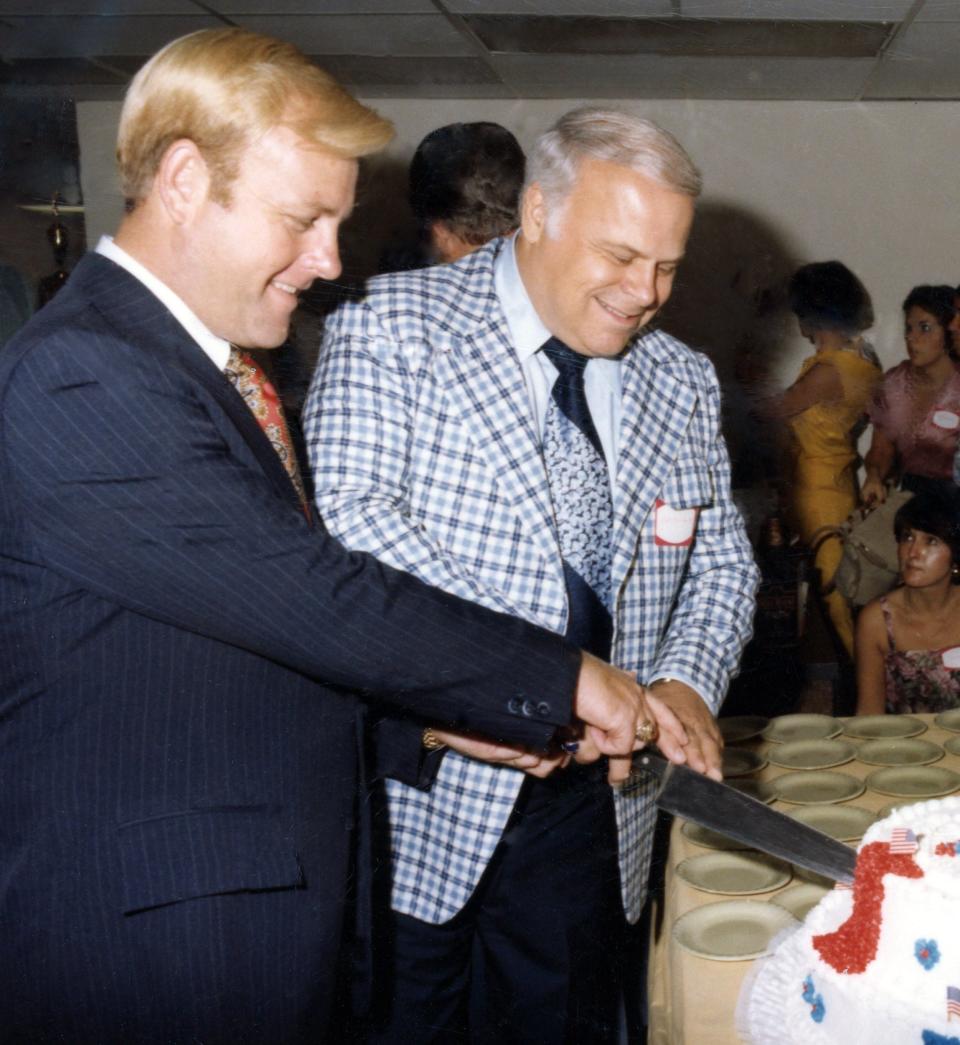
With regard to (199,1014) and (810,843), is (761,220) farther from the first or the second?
(199,1014)

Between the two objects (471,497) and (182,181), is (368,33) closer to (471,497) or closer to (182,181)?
(471,497)

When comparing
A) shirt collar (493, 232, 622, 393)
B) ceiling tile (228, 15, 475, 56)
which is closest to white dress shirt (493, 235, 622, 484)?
shirt collar (493, 232, 622, 393)

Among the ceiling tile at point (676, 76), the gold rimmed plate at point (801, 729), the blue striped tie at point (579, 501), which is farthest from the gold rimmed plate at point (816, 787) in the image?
the ceiling tile at point (676, 76)

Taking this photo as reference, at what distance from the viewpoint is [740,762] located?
1.70 metres

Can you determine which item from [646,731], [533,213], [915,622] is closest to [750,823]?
[646,731]

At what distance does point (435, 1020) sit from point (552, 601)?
24.9 inches

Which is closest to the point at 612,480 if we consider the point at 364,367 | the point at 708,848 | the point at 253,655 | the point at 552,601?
the point at 552,601

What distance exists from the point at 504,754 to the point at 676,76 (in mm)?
2840

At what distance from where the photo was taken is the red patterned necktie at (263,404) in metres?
1.05

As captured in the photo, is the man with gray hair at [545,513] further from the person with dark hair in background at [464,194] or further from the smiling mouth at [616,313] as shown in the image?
the person with dark hair in background at [464,194]

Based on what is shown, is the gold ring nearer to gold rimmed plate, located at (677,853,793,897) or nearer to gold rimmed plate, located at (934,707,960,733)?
gold rimmed plate, located at (677,853,793,897)

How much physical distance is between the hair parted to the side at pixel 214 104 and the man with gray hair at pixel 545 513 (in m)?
0.40

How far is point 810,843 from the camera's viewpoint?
1034 millimetres

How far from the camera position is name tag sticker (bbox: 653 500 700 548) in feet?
4.76
